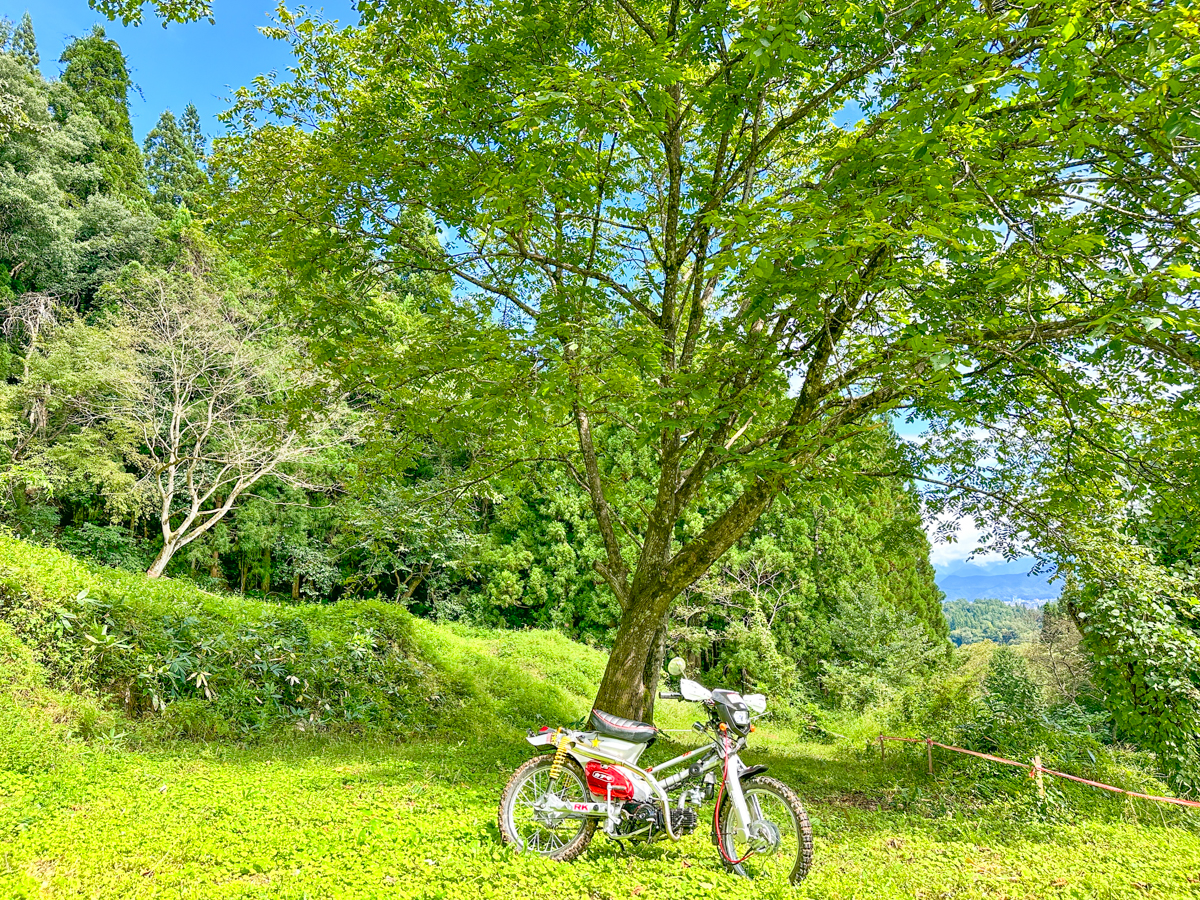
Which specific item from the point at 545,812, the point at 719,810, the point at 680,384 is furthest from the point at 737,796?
the point at 680,384

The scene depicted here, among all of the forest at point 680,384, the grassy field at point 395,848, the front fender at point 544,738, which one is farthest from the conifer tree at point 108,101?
the front fender at point 544,738

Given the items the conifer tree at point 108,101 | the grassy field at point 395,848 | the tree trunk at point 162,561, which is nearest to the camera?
the grassy field at point 395,848

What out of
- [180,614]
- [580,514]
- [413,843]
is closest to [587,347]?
[413,843]

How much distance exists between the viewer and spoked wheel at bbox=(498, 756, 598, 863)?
378 cm

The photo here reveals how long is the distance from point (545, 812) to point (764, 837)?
1298 mm

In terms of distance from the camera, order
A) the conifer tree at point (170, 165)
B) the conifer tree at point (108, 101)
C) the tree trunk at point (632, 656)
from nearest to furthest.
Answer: the tree trunk at point (632, 656) < the conifer tree at point (108, 101) < the conifer tree at point (170, 165)

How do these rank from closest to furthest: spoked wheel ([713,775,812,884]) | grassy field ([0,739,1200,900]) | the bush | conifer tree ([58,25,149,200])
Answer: grassy field ([0,739,1200,900]) → spoked wheel ([713,775,812,884]) → the bush → conifer tree ([58,25,149,200])

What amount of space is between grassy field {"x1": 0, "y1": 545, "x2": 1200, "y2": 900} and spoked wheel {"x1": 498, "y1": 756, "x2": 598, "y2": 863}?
137mm

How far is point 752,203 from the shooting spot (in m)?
6.11

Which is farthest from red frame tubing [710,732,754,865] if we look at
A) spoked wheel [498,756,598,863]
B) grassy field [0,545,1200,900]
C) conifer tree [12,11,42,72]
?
conifer tree [12,11,42,72]

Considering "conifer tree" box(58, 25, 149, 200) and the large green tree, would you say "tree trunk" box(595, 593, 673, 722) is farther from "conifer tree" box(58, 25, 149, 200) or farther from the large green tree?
"conifer tree" box(58, 25, 149, 200)

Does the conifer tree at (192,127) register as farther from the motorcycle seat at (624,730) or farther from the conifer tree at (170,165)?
the motorcycle seat at (624,730)

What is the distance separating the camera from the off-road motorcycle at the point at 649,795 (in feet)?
11.9

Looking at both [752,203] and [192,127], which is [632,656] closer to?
[752,203]
